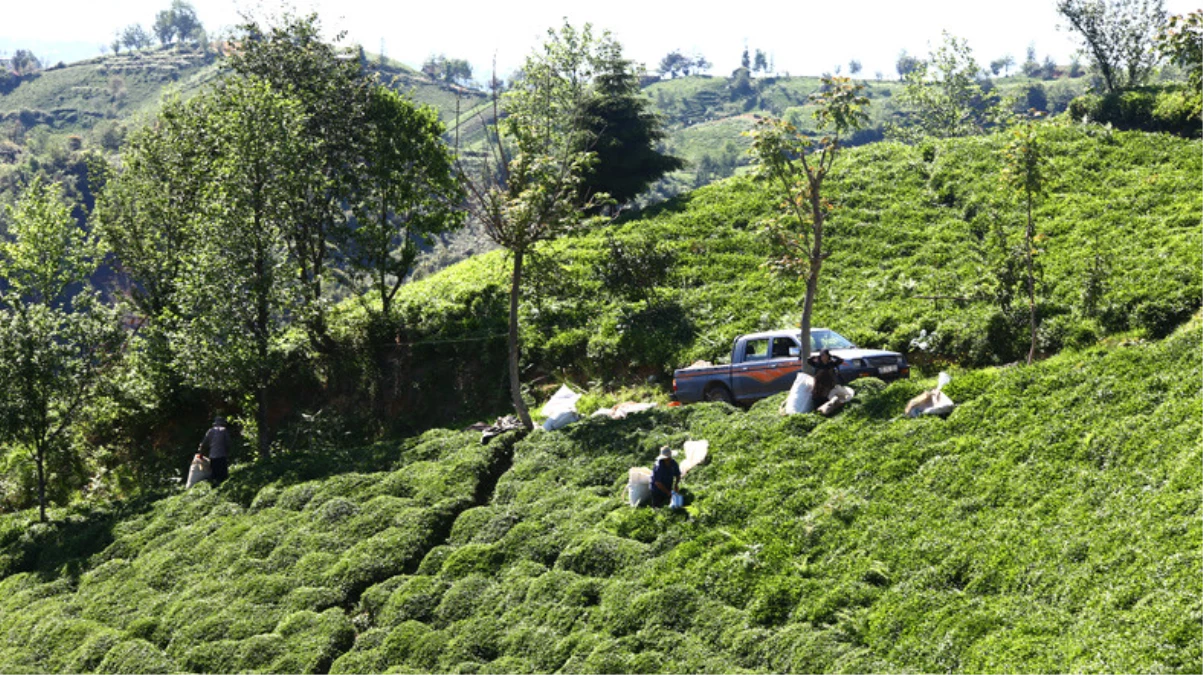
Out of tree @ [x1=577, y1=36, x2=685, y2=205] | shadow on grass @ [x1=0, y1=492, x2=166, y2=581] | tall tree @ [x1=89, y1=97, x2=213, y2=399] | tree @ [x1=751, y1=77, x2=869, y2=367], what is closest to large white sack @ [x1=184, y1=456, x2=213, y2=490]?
shadow on grass @ [x1=0, y1=492, x2=166, y2=581]

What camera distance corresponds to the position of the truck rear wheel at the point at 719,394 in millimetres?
22703

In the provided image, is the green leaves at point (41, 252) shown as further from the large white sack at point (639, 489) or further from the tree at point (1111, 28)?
the tree at point (1111, 28)

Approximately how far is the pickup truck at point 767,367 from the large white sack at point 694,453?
3903 millimetres

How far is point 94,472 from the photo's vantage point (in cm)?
3056

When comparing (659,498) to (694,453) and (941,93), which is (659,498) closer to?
A: (694,453)

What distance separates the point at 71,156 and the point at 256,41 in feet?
632

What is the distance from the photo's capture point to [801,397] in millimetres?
18828

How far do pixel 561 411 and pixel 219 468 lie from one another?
31.1 feet

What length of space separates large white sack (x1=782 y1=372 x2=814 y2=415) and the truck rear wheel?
3.60 metres

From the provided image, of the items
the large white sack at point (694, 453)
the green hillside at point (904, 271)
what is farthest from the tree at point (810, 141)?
the large white sack at point (694, 453)

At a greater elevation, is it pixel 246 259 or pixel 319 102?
pixel 319 102

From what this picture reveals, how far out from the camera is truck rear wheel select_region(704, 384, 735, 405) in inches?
894

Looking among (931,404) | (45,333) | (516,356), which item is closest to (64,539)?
(45,333)

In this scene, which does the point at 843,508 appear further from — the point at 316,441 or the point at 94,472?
the point at 94,472
